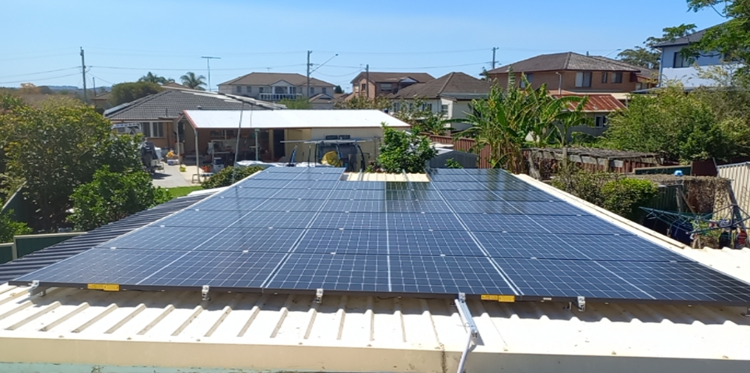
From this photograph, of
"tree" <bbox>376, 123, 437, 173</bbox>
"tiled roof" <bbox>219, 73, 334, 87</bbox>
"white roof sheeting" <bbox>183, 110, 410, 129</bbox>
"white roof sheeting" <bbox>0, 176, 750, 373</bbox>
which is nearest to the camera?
"white roof sheeting" <bbox>0, 176, 750, 373</bbox>

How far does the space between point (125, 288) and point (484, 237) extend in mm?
4687

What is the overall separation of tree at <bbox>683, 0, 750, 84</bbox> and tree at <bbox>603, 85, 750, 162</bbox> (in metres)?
3.59

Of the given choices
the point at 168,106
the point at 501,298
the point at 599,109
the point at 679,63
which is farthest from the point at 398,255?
the point at 679,63

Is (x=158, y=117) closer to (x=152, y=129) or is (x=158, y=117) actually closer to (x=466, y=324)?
(x=152, y=129)

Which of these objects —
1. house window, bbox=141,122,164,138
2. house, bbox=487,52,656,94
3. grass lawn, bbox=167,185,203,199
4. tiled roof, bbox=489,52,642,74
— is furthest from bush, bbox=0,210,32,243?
tiled roof, bbox=489,52,642,74

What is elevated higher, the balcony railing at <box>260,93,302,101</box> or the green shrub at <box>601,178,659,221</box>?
the balcony railing at <box>260,93,302,101</box>

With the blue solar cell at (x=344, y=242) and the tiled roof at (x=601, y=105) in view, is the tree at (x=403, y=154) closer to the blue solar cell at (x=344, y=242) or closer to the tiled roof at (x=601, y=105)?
the blue solar cell at (x=344, y=242)

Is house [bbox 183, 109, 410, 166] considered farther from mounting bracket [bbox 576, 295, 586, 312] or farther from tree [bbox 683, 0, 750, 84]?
mounting bracket [bbox 576, 295, 586, 312]

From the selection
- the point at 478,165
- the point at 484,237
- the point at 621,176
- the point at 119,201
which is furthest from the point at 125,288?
the point at 478,165

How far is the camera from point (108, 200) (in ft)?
55.0

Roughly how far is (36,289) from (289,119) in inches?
1096

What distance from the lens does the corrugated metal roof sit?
675 cm

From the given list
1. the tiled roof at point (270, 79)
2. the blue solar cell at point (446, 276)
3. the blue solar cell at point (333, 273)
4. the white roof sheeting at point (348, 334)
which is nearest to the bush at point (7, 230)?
the white roof sheeting at point (348, 334)

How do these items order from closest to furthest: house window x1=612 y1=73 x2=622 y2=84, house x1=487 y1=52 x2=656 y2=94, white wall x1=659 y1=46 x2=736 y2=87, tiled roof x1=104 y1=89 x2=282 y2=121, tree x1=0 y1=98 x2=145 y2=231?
1. tree x1=0 y1=98 x2=145 y2=231
2. white wall x1=659 y1=46 x2=736 y2=87
3. tiled roof x1=104 y1=89 x2=282 y2=121
4. house x1=487 y1=52 x2=656 y2=94
5. house window x1=612 y1=73 x2=622 y2=84
